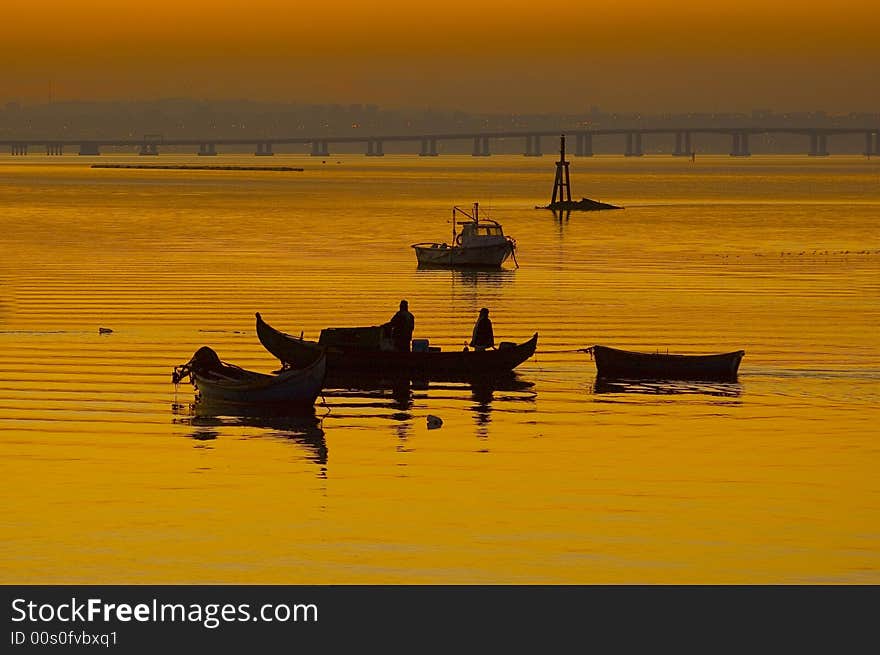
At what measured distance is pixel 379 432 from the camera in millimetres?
33906

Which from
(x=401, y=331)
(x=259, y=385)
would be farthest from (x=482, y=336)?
(x=259, y=385)

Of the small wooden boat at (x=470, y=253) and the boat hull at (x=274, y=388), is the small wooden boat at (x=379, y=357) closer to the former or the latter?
the boat hull at (x=274, y=388)

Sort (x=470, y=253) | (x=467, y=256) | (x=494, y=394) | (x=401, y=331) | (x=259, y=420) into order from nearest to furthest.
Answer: (x=259, y=420) → (x=494, y=394) → (x=401, y=331) → (x=470, y=253) → (x=467, y=256)

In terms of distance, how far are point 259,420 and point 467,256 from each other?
4664 cm

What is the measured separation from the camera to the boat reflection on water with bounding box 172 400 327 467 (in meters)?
33.1

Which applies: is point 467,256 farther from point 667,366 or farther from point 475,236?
point 667,366

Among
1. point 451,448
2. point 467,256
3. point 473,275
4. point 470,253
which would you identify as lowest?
point 451,448

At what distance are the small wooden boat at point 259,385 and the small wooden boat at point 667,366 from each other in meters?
8.16

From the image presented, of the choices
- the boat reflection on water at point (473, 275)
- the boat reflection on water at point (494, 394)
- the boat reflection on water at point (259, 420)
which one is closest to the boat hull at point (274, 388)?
the boat reflection on water at point (259, 420)

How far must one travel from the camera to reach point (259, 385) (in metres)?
35.4

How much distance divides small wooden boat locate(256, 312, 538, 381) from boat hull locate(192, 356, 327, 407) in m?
4.60

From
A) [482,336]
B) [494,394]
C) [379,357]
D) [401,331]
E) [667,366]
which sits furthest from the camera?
[482,336]

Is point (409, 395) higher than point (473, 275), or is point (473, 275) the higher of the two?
point (473, 275)

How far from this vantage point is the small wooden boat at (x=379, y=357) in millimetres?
40750
